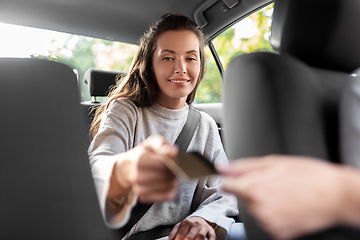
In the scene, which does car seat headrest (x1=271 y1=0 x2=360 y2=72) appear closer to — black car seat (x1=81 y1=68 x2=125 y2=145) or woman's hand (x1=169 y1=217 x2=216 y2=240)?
woman's hand (x1=169 y1=217 x2=216 y2=240)

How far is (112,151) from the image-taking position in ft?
3.38

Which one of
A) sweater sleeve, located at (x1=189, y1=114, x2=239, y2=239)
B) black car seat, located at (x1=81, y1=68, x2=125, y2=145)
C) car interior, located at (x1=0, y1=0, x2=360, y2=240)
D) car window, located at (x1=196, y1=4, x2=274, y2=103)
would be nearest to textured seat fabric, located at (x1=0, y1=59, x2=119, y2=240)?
car interior, located at (x1=0, y1=0, x2=360, y2=240)

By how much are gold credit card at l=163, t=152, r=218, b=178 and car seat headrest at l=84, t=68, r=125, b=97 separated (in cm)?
163

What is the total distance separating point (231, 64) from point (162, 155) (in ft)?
0.93

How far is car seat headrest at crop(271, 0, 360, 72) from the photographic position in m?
0.77

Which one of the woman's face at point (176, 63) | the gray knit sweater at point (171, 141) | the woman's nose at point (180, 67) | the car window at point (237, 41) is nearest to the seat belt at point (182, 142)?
the gray knit sweater at point (171, 141)

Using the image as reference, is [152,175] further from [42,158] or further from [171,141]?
[171,141]

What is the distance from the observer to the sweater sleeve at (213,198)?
111 centimetres

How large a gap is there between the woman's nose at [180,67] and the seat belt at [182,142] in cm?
24

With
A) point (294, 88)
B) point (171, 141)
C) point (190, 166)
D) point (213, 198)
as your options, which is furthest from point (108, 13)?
point (190, 166)

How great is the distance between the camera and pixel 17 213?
0.66 metres

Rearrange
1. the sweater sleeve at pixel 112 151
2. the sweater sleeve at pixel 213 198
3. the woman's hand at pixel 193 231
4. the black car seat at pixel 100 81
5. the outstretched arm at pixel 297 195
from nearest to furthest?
the outstretched arm at pixel 297 195, the sweater sleeve at pixel 112 151, the woman's hand at pixel 193 231, the sweater sleeve at pixel 213 198, the black car seat at pixel 100 81

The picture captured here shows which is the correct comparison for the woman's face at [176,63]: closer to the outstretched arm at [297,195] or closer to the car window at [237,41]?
the car window at [237,41]

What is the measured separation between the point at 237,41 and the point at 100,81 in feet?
5.70
